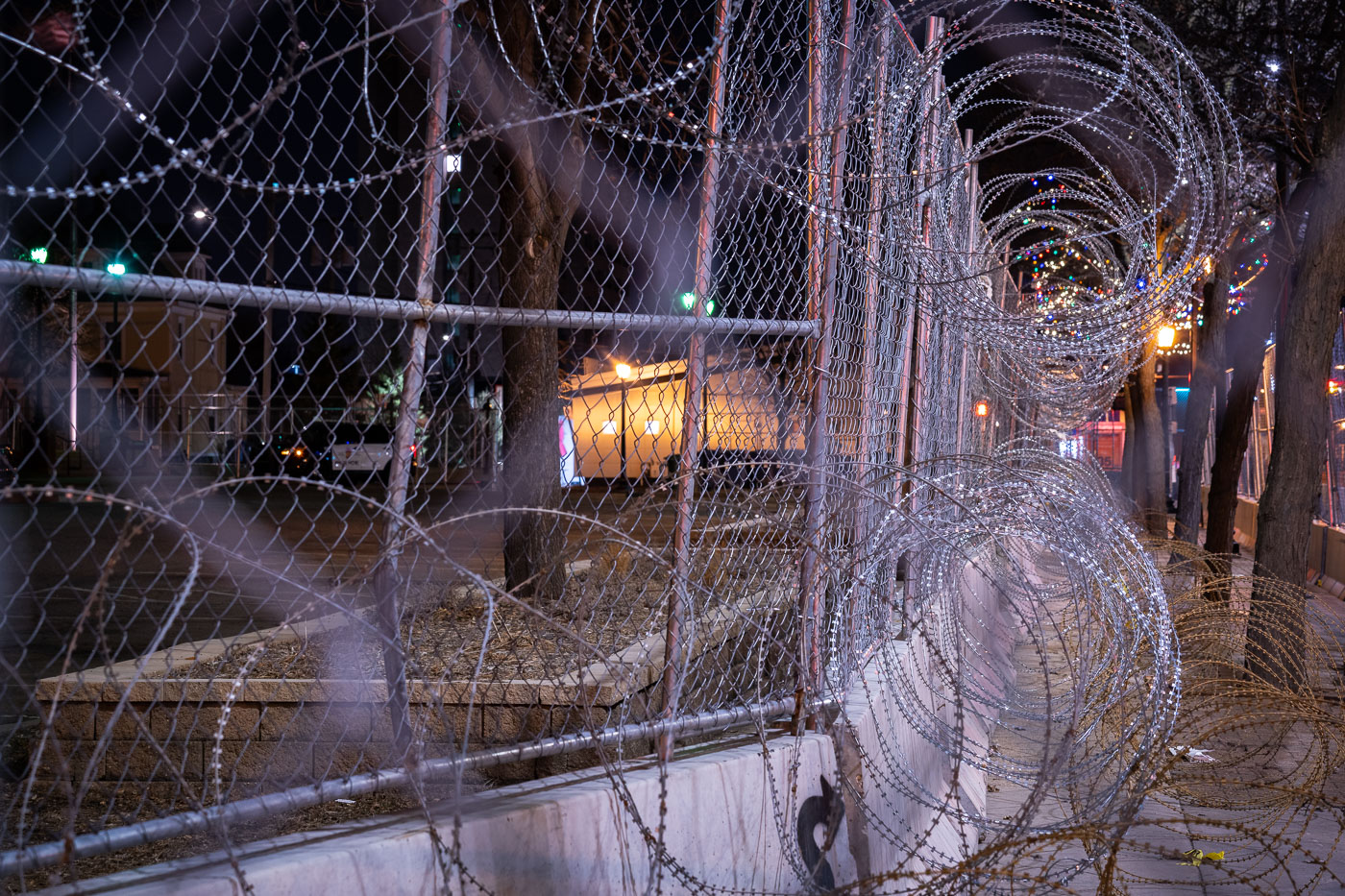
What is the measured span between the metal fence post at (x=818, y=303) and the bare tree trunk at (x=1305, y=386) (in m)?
4.43

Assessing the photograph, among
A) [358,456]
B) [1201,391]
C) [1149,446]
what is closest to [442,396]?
[358,456]

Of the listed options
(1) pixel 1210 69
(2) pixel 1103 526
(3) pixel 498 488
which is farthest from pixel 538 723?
(1) pixel 1210 69

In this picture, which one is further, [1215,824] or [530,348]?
[530,348]

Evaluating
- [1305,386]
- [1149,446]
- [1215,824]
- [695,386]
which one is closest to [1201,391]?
[1149,446]

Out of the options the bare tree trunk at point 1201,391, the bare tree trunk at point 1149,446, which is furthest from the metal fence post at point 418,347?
the bare tree trunk at point 1149,446

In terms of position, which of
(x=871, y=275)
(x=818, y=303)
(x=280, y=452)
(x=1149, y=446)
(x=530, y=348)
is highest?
(x=871, y=275)

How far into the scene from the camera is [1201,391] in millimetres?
14219

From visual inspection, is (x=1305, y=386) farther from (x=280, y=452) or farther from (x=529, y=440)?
(x=280, y=452)

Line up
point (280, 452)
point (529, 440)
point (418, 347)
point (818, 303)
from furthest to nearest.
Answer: point (529, 440), point (818, 303), point (280, 452), point (418, 347)

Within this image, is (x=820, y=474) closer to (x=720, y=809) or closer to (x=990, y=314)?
(x=720, y=809)

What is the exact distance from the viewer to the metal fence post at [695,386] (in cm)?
348

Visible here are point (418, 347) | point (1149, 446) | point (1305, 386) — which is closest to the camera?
point (418, 347)

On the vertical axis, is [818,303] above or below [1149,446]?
above

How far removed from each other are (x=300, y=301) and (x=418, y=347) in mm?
340
